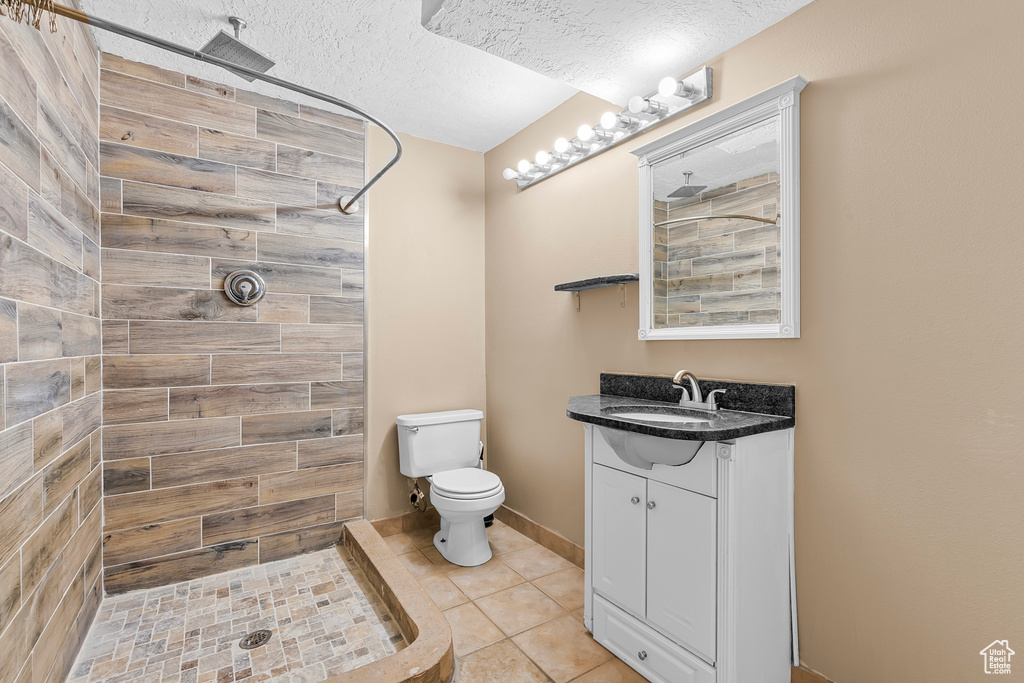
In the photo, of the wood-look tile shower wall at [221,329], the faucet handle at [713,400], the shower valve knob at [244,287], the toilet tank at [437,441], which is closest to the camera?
the faucet handle at [713,400]

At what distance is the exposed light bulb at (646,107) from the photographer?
194 centimetres

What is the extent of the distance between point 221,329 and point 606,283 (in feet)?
6.00

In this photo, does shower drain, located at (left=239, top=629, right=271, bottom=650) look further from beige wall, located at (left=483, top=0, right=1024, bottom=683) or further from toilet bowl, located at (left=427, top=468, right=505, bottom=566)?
beige wall, located at (left=483, top=0, right=1024, bottom=683)

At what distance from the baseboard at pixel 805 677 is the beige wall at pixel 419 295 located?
2018mm

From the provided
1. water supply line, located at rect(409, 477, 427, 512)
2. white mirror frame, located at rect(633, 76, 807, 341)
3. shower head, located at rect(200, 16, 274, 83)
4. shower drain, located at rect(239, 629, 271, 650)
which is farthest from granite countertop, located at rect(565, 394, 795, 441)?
shower head, located at rect(200, 16, 274, 83)

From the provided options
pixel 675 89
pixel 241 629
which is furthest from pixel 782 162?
pixel 241 629

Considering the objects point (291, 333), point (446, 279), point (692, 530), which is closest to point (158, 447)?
point (291, 333)

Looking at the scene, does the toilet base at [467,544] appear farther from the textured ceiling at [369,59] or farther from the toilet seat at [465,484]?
the textured ceiling at [369,59]

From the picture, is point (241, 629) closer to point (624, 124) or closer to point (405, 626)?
point (405, 626)

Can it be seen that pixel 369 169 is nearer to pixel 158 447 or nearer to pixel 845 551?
pixel 158 447

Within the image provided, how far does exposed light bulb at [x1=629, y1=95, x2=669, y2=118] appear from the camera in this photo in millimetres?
1944

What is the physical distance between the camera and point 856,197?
1.49 meters

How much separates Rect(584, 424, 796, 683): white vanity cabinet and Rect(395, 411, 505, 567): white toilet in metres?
0.81

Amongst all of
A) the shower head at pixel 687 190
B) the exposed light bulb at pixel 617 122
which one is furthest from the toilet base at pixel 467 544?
the exposed light bulb at pixel 617 122
